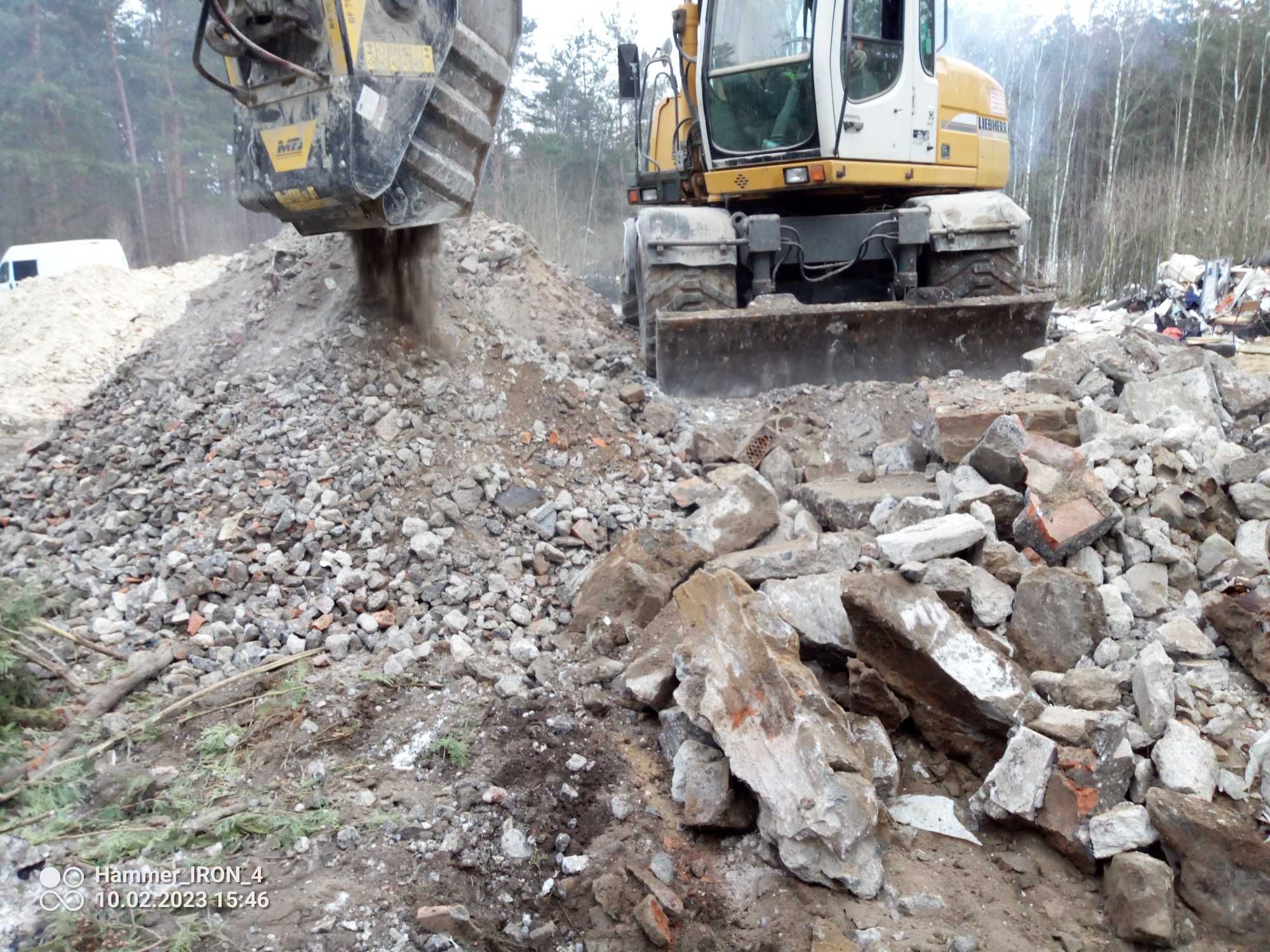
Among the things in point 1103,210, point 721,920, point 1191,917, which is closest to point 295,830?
point 721,920

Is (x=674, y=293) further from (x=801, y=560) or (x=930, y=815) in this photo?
(x=930, y=815)

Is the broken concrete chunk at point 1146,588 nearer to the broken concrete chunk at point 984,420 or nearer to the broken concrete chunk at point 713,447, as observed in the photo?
the broken concrete chunk at point 984,420

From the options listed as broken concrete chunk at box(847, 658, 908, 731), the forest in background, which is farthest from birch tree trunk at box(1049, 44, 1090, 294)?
broken concrete chunk at box(847, 658, 908, 731)

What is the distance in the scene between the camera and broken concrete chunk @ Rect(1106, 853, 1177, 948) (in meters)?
2.32

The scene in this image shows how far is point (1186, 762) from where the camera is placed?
2615 millimetres

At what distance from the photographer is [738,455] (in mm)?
5043

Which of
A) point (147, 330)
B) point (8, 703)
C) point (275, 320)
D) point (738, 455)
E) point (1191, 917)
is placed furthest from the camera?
point (147, 330)

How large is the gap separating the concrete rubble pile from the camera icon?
1572mm

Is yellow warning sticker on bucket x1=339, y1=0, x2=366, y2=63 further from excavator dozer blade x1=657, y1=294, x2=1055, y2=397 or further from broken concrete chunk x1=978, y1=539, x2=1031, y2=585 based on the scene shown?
broken concrete chunk x1=978, y1=539, x2=1031, y2=585

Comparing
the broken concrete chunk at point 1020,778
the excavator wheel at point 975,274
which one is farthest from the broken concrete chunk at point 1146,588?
the excavator wheel at point 975,274

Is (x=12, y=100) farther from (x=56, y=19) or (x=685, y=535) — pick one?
(x=685, y=535)

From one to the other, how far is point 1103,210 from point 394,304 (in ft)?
50.3

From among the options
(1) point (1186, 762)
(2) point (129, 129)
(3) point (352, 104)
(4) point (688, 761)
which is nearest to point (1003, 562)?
(1) point (1186, 762)

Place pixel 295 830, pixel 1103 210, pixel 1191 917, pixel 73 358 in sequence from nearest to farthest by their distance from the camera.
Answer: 1. pixel 1191 917
2. pixel 295 830
3. pixel 73 358
4. pixel 1103 210
